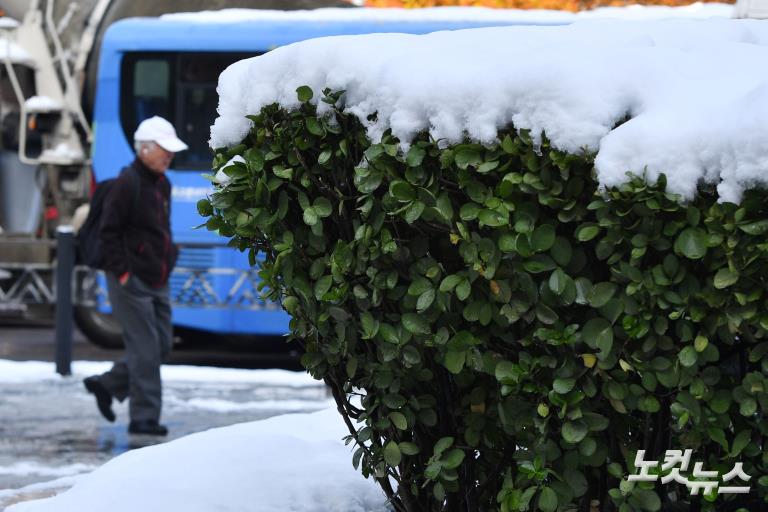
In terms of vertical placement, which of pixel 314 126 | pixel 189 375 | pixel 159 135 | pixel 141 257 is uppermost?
pixel 314 126

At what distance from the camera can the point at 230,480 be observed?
4676 mm

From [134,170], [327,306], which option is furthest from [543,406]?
[134,170]

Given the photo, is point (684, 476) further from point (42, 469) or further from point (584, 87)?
point (42, 469)

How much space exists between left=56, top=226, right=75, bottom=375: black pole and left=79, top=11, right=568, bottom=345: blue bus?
206 cm

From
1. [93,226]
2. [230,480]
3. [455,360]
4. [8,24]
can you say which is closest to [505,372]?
[455,360]

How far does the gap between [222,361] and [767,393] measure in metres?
11.2

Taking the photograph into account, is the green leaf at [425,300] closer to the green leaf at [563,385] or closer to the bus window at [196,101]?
the green leaf at [563,385]

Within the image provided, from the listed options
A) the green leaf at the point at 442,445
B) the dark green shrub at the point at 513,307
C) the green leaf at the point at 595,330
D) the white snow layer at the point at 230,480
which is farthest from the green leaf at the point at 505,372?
the white snow layer at the point at 230,480

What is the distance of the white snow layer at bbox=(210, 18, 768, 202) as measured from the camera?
293cm

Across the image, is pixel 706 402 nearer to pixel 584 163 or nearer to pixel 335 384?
pixel 584 163

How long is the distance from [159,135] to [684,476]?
5791 mm

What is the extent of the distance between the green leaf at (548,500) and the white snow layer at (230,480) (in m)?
1.17

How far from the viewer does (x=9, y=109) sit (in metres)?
15.9

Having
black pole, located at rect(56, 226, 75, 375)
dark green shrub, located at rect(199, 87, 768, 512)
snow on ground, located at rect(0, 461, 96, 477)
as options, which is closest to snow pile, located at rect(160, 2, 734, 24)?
black pole, located at rect(56, 226, 75, 375)
